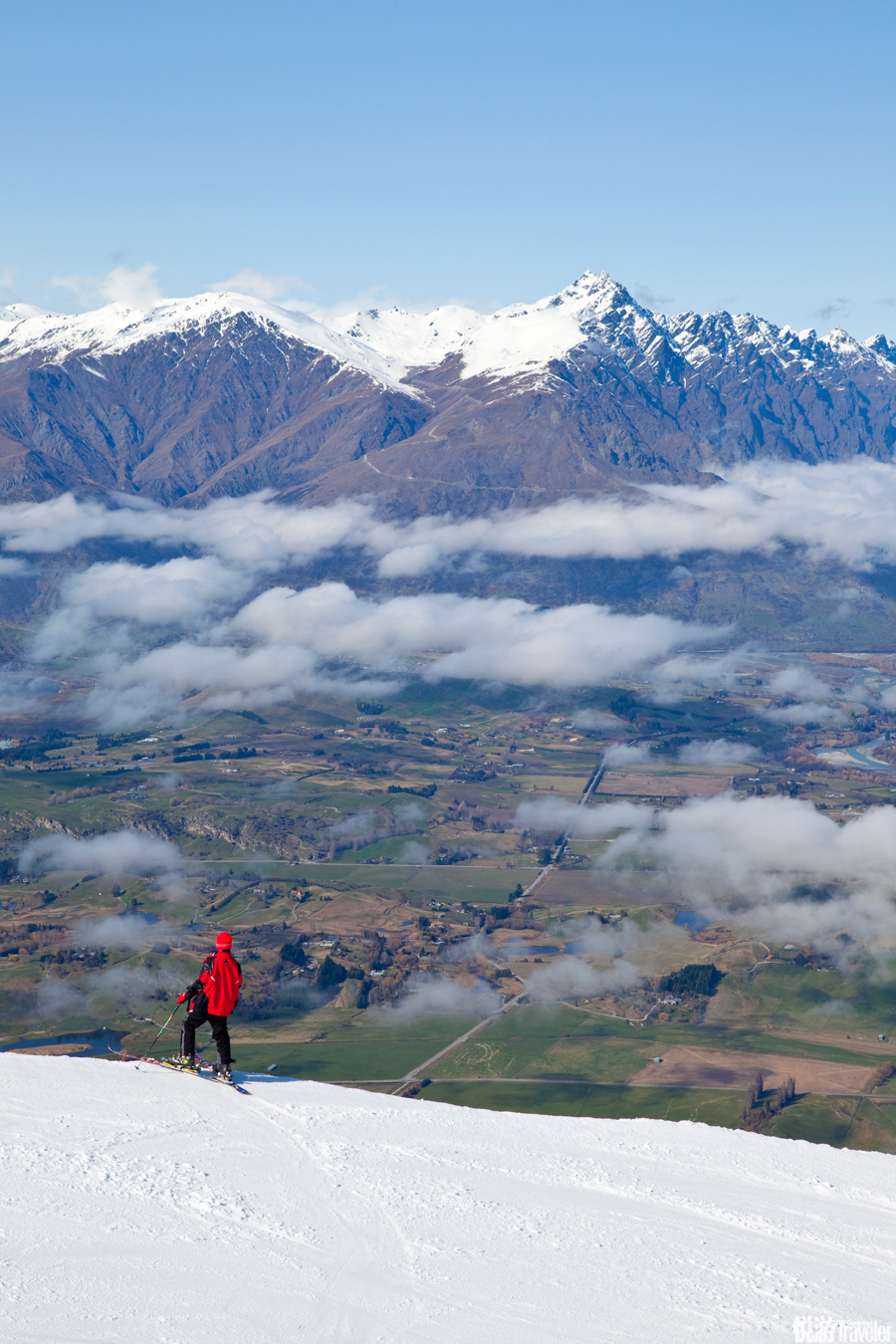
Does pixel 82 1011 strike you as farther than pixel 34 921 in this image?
No

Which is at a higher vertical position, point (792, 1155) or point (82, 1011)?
point (792, 1155)

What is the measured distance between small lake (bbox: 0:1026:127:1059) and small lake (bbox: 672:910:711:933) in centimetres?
9673

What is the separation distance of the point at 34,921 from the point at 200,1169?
542ft

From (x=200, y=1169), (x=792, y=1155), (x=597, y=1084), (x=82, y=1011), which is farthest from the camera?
(x=82, y=1011)

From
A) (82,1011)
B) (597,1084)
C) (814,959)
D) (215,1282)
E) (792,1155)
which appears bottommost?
(814,959)

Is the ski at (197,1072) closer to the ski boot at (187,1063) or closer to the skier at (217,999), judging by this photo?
the ski boot at (187,1063)

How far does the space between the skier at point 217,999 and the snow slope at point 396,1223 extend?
2.60ft

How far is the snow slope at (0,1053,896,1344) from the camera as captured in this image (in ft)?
50.7

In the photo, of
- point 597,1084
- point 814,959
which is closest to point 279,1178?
point 597,1084

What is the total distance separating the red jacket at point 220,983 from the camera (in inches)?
978

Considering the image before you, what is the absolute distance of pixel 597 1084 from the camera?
117188mm

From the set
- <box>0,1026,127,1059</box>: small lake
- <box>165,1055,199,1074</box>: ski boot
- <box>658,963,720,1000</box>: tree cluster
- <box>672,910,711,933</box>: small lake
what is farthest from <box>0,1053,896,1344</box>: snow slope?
<box>672,910,711,933</box>: small lake

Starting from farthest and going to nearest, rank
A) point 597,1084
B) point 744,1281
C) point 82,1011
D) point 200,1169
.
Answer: point 82,1011, point 597,1084, point 200,1169, point 744,1281

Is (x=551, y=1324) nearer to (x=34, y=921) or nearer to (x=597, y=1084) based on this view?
(x=597, y=1084)
